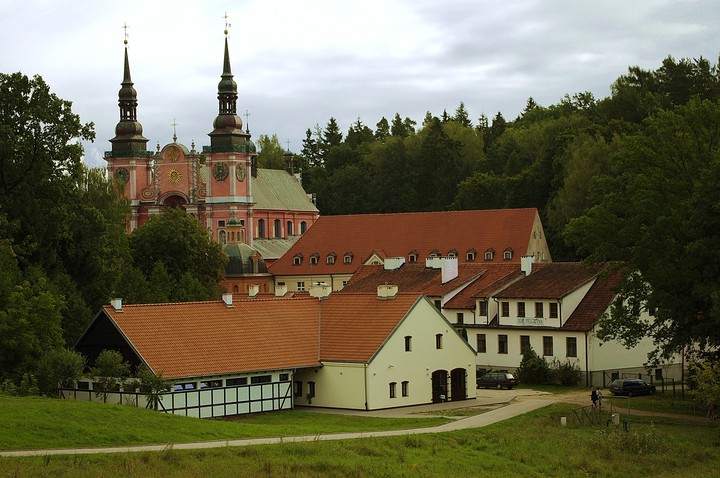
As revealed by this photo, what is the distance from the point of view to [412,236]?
11219cm

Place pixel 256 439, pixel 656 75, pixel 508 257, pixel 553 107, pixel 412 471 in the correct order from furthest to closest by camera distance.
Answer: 1. pixel 553 107
2. pixel 656 75
3. pixel 508 257
4. pixel 256 439
5. pixel 412 471

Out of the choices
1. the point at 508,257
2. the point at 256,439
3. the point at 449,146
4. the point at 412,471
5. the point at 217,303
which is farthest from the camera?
the point at 449,146

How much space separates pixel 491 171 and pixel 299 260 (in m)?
25.0

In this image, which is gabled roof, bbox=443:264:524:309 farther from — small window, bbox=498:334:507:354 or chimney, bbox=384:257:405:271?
chimney, bbox=384:257:405:271

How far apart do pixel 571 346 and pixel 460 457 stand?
2816 centimetres

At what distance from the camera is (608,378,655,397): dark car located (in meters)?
58.8

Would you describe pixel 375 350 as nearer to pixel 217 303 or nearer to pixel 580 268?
pixel 217 303

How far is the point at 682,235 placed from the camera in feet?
171

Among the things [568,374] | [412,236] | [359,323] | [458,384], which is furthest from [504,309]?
[412,236]

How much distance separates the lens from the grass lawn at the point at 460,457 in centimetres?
3338

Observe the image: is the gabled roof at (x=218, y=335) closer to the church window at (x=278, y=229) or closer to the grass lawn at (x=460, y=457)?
the grass lawn at (x=460, y=457)

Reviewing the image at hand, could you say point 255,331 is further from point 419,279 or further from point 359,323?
point 419,279

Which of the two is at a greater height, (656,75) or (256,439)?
(656,75)

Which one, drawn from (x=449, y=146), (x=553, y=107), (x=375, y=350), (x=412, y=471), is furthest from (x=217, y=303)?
(x=553, y=107)
